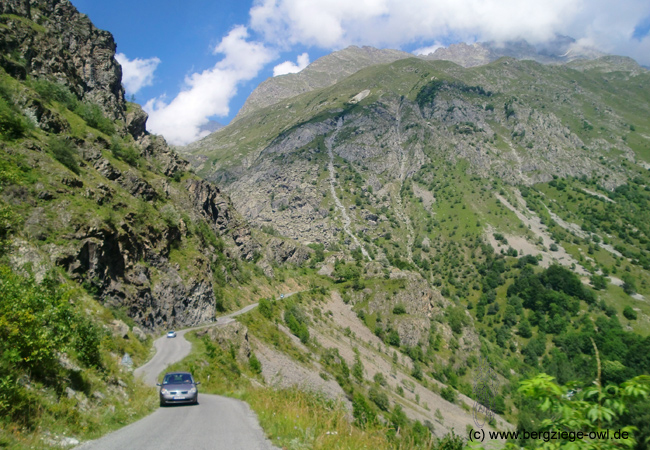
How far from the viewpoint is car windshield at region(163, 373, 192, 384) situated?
16.8m

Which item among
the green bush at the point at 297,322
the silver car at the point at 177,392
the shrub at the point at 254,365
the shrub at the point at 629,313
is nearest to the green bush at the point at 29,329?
the silver car at the point at 177,392

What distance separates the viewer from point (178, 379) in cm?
1709

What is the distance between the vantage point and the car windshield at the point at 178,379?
16844 mm

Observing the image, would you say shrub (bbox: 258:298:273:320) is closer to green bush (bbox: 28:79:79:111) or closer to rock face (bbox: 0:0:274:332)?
rock face (bbox: 0:0:274:332)

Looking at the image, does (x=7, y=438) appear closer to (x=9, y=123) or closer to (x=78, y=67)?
(x=9, y=123)

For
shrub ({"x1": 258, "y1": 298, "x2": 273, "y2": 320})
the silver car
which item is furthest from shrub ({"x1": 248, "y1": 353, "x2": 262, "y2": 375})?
shrub ({"x1": 258, "y1": 298, "x2": 273, "y2": 320})

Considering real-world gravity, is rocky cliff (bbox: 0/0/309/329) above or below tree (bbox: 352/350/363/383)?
above

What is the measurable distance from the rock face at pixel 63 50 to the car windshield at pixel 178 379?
50978 millimetres

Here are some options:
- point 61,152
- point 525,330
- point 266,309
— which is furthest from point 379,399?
point 525,330

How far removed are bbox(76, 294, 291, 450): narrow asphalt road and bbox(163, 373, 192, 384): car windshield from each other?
3.83ft

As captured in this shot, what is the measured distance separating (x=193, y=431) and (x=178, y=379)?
25.9ft

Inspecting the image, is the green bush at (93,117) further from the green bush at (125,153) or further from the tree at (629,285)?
the tree at (629,285)

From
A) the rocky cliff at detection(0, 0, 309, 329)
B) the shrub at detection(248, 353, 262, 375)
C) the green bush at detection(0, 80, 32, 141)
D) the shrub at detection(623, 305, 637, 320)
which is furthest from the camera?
the shrub at detection(623, 305, 637, 320)

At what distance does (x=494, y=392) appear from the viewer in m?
93.0
